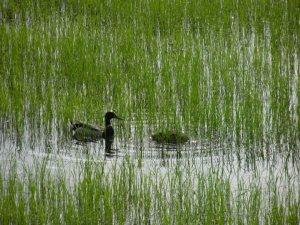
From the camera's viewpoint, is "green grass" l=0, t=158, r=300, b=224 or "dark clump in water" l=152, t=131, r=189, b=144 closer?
"green grass" l=0, t=158, r=300, b=224

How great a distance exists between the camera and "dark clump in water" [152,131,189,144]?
292 inches

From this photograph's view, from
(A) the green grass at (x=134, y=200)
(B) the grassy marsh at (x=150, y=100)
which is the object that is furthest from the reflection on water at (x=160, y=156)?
(A) the green grass at (x=134, y=200)

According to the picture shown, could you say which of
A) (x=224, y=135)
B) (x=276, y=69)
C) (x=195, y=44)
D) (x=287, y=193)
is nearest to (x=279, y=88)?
(x=276, y=69)

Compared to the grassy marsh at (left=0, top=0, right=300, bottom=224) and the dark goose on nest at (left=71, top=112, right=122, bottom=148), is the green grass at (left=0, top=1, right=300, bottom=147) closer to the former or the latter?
the grassy marsh at (left=0, top=0, right=300, bottom=224)

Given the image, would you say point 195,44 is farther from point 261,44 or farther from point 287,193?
point 287,193

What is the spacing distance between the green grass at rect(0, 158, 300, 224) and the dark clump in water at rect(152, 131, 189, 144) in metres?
1.06

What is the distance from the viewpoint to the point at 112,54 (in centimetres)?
940

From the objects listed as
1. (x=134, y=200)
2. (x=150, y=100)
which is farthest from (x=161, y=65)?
(x=134, y=200)

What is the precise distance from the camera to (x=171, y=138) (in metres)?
7.43

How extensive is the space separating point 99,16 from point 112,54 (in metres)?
1.88

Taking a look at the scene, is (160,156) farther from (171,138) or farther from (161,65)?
(161,65)

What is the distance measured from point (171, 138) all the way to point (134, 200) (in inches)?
59.8

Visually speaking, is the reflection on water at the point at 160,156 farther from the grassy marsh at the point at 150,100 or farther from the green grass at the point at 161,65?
the green grass at the point at 161,65

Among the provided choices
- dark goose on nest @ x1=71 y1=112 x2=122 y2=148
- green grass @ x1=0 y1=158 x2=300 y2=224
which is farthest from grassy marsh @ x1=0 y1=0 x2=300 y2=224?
dark goose on nest @ x1=71 y1=112 x2=122 y2=148
